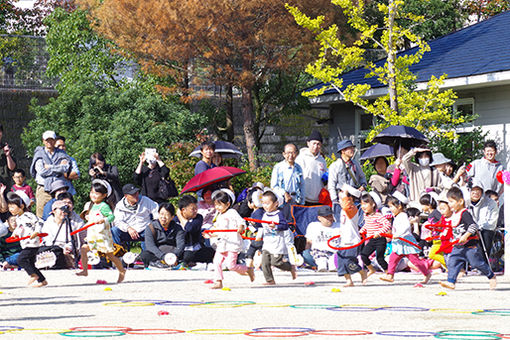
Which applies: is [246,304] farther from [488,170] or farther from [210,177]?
[488,170]

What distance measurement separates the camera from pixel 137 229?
13812mm

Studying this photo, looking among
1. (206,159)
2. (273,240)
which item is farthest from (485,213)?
(206,159)

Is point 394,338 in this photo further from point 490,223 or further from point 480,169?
point 480,169

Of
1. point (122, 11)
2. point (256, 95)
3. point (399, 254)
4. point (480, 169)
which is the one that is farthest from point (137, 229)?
point (256, 95)

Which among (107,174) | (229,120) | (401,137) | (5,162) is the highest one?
(229,120)

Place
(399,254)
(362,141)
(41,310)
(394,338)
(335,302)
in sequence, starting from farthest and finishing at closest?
(362,141) → (399,254) → (335,302) → (41,310) → (394,338)

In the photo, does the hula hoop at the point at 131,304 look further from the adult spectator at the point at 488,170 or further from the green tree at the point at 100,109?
the green tree at the point at 100,109

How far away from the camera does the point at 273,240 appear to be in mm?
10852

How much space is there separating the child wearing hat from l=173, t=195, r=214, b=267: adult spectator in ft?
5.23

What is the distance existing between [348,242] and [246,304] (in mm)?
2684

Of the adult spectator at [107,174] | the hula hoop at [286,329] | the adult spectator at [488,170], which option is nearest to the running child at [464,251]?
the adult spectator at [488,170]

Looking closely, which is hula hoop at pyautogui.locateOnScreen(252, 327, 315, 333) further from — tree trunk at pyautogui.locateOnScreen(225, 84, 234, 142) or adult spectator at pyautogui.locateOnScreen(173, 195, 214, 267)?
tree trunk at pyautogui.locateOnScreen(225, 84, 234, 142)

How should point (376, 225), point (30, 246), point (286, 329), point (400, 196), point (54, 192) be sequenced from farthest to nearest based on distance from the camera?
point (54, 192) → point (400, 196) → point (376, 225) → point (30, 246) → point (286, 329)

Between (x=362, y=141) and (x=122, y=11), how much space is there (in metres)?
7.05
